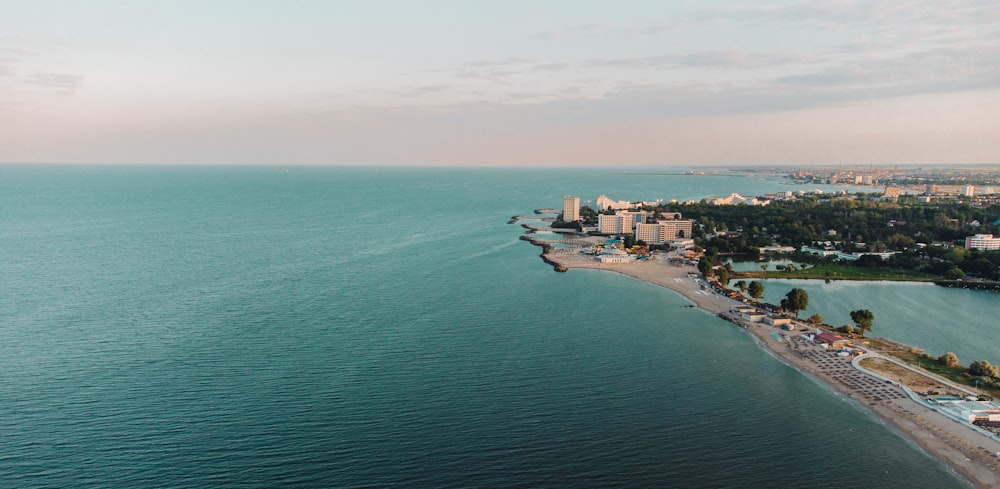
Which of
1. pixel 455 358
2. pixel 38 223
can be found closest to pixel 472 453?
pixel 455 358

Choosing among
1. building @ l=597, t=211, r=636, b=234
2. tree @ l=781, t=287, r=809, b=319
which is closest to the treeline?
building @ l=597, t=211, r=636, b=234

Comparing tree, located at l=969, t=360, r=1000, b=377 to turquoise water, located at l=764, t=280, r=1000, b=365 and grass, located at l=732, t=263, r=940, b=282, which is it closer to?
turquoise water, located at l=764, t=280, r=1000, b=365

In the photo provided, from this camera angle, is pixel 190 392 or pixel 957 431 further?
pixel 190 392

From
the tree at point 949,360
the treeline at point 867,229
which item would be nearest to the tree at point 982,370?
the tree at point 949,360

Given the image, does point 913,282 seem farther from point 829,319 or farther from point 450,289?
point 450,289

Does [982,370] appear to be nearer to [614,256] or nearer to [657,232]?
[614,256]

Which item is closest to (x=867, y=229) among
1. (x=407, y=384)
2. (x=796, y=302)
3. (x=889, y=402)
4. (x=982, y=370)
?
(x=796, y=302)
